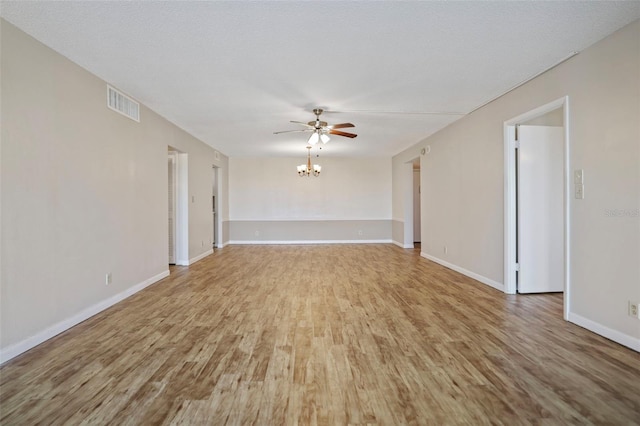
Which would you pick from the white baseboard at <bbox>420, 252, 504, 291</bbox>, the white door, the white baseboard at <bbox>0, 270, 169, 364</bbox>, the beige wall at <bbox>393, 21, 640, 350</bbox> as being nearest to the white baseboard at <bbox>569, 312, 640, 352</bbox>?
the beige wall at <bbox>393, 21, 640, 350</bbox>

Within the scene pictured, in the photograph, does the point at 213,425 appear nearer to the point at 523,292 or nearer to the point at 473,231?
the point at 523,292

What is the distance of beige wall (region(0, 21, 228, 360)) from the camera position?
238cm

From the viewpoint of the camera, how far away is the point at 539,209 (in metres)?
4.05

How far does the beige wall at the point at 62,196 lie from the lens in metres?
2.38

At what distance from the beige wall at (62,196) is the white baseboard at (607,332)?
15.6 ft

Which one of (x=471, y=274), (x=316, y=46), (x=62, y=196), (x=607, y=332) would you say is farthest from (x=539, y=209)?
(x=62, y=196)

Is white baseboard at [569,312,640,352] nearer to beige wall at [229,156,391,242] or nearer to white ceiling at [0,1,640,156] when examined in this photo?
white ceiling at [0,1,640,156]

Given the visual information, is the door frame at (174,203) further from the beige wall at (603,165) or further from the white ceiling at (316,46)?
the beige wall at (603,165)

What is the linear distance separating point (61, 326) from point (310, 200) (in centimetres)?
701

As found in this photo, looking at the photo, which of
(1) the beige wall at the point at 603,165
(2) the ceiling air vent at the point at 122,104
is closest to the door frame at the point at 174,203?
(2) the ceiling air vent at the point at 122,104

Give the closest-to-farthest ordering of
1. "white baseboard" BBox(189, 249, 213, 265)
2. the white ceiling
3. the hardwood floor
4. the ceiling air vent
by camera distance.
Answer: the hardwood floor < the white ceiling < the ceiling air vent < "white baseboard" BBox(189, 249, 213, 265)

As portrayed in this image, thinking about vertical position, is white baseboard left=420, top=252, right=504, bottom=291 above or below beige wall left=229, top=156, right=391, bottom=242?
below

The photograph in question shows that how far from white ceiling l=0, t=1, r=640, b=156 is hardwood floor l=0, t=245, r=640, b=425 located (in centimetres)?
255

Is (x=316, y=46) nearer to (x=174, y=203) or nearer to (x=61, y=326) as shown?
(x=61, y=326)
